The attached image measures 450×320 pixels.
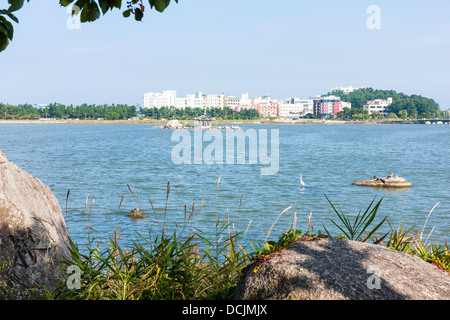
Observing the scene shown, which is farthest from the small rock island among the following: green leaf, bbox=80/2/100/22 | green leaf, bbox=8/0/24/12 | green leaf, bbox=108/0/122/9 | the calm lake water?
green leaf, bbox=8/0/24/12

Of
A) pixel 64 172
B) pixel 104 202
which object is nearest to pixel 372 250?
pixel 104 202

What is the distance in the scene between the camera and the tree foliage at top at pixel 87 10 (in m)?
3.68

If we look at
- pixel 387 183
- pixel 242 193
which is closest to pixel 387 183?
pixel 387 183

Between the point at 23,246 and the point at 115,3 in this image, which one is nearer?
the point at 115,3

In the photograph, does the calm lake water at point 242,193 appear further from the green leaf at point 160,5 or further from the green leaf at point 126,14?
the green leaf at point 160,5

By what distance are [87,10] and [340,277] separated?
291 centimetres

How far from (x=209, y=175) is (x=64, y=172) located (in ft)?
39.6

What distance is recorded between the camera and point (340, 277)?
345cm

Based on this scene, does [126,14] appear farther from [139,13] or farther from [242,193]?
[242,193]

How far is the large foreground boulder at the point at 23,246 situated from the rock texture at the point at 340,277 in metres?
2.26

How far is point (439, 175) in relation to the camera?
128ft

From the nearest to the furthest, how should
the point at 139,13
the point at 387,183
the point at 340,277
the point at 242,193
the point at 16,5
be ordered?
the point at 340,277, the point at 16,5, the point at 139,13, the point at 242,193, the point at 387,183

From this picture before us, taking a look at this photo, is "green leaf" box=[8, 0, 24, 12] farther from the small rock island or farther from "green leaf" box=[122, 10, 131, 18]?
the small rock island
